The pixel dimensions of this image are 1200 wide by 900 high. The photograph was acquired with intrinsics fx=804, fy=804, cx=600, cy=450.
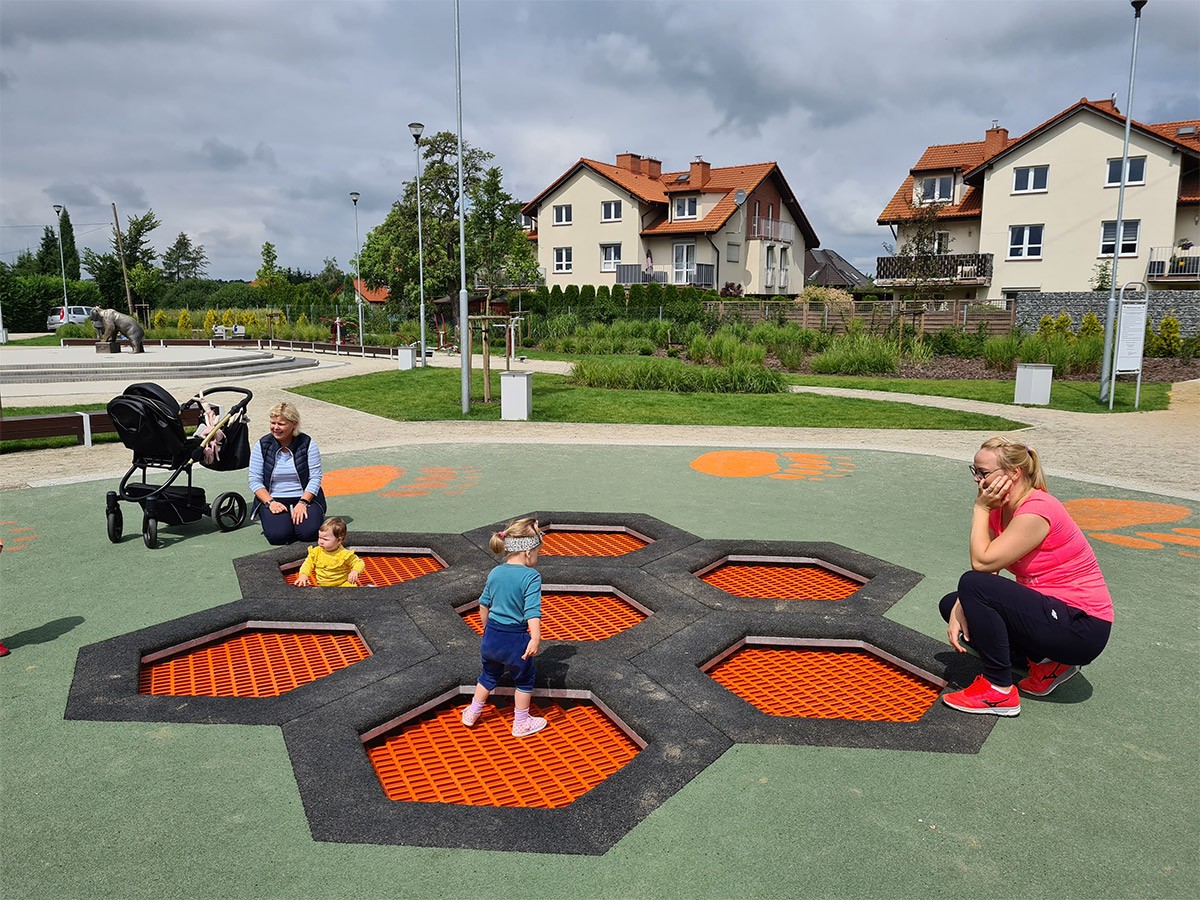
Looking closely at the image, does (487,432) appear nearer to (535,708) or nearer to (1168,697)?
(535,708)

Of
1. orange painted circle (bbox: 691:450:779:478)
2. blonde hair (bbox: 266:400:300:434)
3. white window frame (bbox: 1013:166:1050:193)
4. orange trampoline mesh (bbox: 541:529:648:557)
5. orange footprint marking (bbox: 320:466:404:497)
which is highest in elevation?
white window frame (bbox: 1013:166:1050:193)

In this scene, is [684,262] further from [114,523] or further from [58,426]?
[114,523]

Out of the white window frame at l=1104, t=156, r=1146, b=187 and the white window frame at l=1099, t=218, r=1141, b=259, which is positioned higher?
the white window frame at l=1104, t=156, r=1146, b=187

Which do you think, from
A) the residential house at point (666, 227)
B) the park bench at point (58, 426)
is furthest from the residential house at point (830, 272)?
the park bench at point (58, 426)

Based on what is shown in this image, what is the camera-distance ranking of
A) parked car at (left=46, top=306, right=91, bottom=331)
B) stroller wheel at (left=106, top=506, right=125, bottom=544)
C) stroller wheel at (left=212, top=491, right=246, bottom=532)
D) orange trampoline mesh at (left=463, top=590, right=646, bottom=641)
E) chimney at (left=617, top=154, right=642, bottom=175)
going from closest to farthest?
1. orange trampoline mesh at (left=463, top=590, right=646, bottom=641)
2. stroller wheel at (left=106, top=506, right=125, bottom=544)
3. stroller wheel at (left=212, top=491, right=246, bottom=532)
4. parked car at (left=46, top=306, right=91, bottom=331)
5. chimney at (left=617, top=154, right=642, bottom=175)

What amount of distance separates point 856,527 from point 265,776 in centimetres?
598

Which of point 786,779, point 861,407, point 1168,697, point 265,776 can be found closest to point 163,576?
point 265,776

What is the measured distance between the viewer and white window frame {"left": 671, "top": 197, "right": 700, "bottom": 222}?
177 feet

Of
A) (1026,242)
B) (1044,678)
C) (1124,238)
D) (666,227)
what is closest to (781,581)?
(1044,678)

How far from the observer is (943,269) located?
42.3m

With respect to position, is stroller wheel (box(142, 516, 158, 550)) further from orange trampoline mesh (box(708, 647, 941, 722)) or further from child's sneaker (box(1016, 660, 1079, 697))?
child's sneaker (box(1016, 660, 1079, 697))

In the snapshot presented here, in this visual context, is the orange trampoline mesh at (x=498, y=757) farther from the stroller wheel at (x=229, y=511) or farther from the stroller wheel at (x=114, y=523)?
the stroller wheel at (x=114, y=523)

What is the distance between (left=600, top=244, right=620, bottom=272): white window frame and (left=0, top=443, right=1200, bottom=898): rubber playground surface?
5017 cm

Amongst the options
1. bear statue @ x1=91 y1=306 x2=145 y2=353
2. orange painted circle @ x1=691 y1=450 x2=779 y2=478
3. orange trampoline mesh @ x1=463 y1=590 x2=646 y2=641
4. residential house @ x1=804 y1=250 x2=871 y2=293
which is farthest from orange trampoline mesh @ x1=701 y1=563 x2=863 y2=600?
residential house @ x1=804 y1=250 x2=871 y2=293
